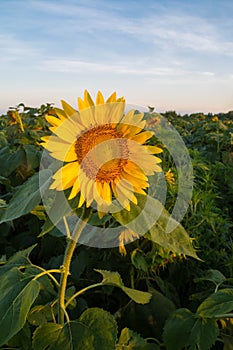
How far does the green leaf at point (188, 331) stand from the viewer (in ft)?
4.38

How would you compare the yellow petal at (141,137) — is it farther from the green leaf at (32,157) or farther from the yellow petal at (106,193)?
the green leaf at (32,157)

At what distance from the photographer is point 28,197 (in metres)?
1.11

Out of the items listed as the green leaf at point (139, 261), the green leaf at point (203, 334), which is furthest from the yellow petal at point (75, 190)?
the green leaf at point (139, 261)

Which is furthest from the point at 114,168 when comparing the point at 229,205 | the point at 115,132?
the point at 229,205

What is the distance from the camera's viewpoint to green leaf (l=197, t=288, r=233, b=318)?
131cm

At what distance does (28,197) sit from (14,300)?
256 millimetres

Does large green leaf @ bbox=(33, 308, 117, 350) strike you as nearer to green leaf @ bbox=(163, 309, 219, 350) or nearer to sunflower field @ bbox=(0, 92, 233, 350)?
sunflower field @ bbox=(0, 92, 233, 350)

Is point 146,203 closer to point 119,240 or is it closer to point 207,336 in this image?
point 207,336

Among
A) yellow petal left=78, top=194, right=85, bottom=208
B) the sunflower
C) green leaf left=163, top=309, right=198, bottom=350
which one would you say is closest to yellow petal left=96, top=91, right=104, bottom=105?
the sunflower

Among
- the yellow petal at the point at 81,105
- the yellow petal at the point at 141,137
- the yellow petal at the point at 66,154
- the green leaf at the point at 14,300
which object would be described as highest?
the yellow petal at the point at 81,105

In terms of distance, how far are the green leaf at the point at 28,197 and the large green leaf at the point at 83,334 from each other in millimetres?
300

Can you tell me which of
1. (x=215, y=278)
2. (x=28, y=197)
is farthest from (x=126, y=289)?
(x=215, y=278)

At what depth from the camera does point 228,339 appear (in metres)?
1.53

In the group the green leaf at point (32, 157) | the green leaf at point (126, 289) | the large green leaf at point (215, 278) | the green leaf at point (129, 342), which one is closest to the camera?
the green leaf at point (126, 289)
